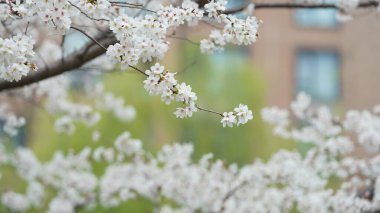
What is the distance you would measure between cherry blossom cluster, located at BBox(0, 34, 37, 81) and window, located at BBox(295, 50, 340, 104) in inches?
1254

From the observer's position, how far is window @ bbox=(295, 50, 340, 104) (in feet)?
117

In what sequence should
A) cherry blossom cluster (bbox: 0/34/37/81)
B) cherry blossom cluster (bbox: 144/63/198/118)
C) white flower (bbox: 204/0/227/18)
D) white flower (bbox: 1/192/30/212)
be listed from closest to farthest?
cherry blossom cluster (bbox: 0/34/37/81) < cherry blossom cluster (bbox: 144/63/198/118) < white flower (bbox: 204/0/227/18) < white flower (bbox: 1/192/30/212)

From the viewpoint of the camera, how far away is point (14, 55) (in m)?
4.28

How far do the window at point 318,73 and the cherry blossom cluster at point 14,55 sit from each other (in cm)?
3185

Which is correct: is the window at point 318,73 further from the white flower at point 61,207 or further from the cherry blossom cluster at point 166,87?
Result: the cherry blossom cluster at point 166,87

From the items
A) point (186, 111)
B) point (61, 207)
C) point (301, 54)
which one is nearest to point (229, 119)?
point (186, 111)

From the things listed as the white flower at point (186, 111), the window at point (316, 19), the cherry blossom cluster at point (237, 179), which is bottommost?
the white flower at point (186, 111)

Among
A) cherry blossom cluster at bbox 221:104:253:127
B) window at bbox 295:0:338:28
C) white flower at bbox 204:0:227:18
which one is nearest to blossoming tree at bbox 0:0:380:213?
white flower at bbox 204:0:227:18

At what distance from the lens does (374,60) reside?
2422cm

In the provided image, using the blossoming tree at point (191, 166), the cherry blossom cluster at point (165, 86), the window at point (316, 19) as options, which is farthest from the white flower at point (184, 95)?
the window at point (316, 19)

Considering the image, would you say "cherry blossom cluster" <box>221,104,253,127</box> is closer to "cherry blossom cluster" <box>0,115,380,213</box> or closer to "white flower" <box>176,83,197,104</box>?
"white flower" <box>176,83,197,104</box>

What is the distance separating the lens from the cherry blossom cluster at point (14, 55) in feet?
Result: 13.9

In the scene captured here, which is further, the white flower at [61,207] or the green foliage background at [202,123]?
the green foliage background at [202,123]

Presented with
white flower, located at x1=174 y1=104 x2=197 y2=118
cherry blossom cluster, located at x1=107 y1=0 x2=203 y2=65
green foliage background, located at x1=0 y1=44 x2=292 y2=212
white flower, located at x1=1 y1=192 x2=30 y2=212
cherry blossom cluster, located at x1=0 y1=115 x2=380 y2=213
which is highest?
green foliage background, located at x1=0 y1=44 x2=292 y2=212
